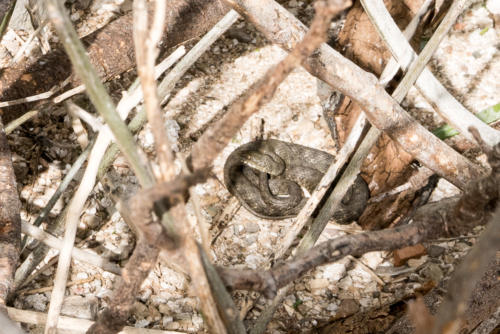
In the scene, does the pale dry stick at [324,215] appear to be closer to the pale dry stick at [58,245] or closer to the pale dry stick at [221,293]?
the pale dry stick at [58,245]

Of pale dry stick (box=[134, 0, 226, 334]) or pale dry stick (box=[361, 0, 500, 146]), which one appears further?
pale dry stick (box=[361, 0, 500, 146])

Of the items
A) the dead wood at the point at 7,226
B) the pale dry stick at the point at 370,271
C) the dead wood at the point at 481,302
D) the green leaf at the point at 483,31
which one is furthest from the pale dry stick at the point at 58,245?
the green leaf at the point at 483,31

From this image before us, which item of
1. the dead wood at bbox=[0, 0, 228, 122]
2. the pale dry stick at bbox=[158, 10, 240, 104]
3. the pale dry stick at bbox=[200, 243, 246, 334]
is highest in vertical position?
the dead wood at bbox=[0, 0, 228, 122]

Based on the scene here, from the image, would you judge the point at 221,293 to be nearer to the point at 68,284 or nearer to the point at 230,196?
the point at 68,284

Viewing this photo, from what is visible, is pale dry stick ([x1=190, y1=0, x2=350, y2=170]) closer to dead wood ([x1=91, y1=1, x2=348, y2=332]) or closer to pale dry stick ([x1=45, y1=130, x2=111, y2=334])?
dead wood ([x1=91, y1=1, x2=348, y2=332])

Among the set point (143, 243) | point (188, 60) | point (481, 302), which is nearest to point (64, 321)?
point (143, 243)

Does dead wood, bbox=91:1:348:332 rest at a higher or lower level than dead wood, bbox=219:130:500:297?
higher

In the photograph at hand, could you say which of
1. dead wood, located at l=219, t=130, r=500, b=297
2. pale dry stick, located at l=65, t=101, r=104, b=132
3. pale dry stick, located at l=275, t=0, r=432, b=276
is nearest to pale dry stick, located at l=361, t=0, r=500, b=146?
pale dry stick, located at l=275, t=0, r=432, b=276
